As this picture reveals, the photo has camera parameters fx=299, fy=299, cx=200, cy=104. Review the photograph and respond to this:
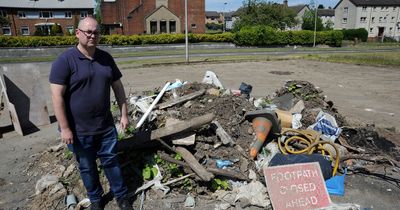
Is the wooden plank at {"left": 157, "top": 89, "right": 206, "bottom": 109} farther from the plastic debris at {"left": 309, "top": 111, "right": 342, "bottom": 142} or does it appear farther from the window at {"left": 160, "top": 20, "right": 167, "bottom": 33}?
the window at {"left": 160, "top": 20, "right": 167, "bottom": 33}

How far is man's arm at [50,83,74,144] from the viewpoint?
319 cm

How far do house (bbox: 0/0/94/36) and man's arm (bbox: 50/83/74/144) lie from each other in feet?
158

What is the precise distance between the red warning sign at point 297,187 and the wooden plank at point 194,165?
32.2 inches

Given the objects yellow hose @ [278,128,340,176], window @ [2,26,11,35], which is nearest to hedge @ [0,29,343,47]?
window @ [2,26,11,35]

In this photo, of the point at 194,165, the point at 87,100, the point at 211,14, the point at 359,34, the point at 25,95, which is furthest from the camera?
the point at 211,14

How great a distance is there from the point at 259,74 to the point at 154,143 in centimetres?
1254

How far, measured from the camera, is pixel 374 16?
66.1 metres

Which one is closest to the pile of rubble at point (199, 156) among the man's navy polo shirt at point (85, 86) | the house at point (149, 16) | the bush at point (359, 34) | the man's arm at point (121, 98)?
the man's arm at point (121, 98)

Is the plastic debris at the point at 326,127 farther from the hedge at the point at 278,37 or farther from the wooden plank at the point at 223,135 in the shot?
the hedge at the point at 278,37

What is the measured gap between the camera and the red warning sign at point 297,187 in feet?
13.1

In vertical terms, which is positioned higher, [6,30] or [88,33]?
[6,30]

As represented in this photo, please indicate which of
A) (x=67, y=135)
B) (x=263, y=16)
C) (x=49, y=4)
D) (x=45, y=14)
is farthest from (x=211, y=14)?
(x=67, y=135)

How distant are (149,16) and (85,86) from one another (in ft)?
150

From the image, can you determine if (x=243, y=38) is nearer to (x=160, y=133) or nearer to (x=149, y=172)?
(x=160, y=133)
